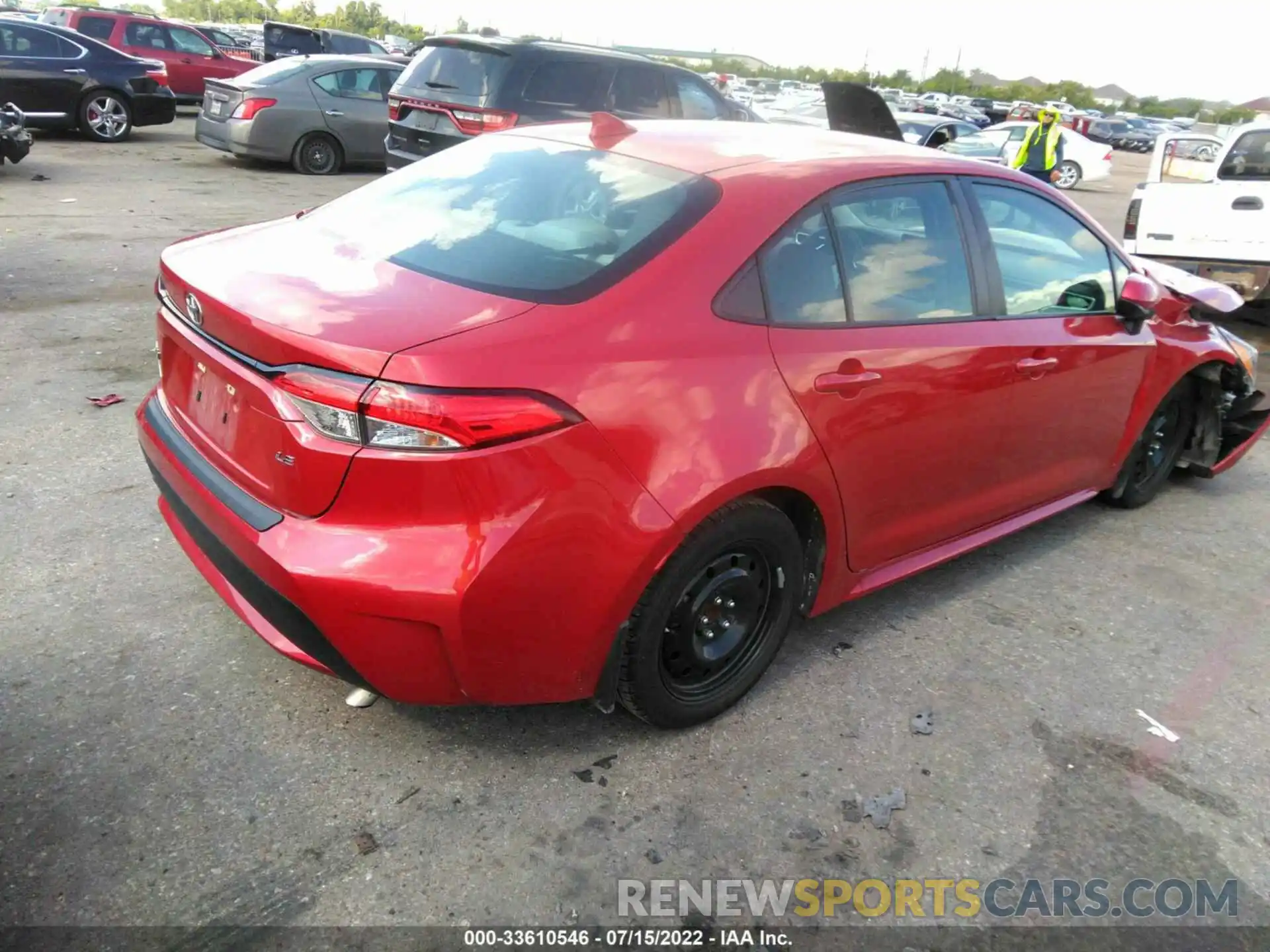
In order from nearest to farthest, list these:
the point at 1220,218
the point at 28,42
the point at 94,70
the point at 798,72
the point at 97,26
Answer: the point at 1220,218 < the point at 28,42 < the point at 94,70 < the point at 97,26 < the point at 798,72

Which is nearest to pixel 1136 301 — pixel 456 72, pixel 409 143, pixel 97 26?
pixel 456 72

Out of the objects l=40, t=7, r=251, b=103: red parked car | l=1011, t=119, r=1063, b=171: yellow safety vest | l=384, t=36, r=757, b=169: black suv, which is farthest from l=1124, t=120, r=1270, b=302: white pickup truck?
l=40, t=7, r=251, b=103: red parked car

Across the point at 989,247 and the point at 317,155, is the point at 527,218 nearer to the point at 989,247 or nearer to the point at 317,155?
the point at 989,247

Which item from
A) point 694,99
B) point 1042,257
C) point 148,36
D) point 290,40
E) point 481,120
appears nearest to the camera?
point 1042,257

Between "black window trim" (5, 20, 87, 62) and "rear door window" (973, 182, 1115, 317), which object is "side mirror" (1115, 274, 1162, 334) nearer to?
"rear door window" (973, 182, 1115, 317)

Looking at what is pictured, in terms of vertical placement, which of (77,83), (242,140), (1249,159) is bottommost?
(242,140)

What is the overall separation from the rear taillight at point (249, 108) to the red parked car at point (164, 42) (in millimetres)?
6169

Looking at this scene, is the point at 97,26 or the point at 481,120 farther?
the point at 97,26

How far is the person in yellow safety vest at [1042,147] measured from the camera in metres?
11.4

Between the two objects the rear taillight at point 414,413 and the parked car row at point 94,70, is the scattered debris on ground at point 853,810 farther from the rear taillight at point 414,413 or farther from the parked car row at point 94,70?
the parked car row at point 94,70

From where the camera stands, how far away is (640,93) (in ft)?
33.8

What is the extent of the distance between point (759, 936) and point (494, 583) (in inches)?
40.4

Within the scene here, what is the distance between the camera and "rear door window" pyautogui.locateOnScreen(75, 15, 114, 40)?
16.7m

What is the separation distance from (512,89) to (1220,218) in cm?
658
